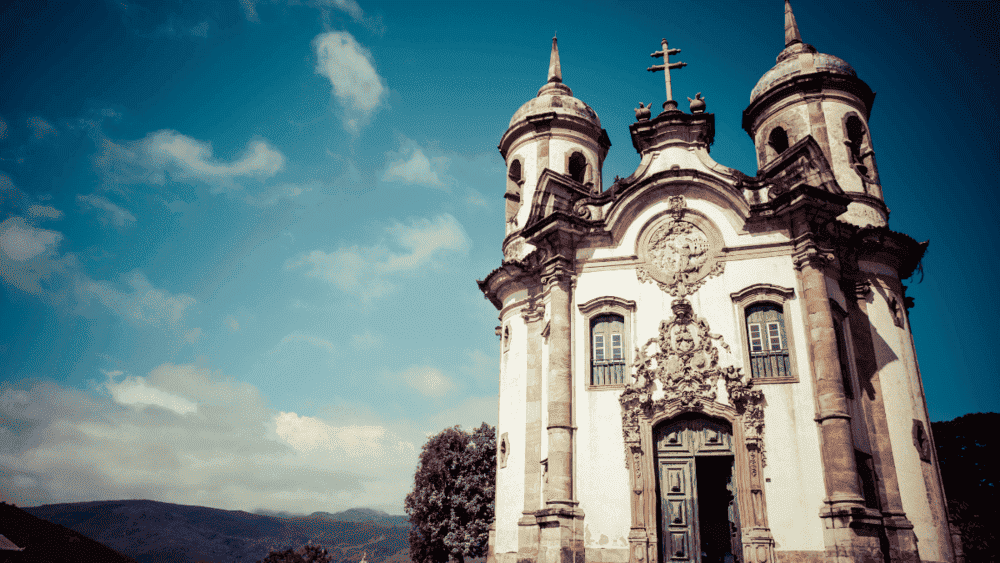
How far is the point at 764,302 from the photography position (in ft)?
53.3

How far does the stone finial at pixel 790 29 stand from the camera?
23938 millimetres

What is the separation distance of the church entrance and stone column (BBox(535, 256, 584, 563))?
2177mm

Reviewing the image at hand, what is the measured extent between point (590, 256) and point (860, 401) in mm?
8050

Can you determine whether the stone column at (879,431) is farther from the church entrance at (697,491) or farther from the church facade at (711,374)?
the church entrance at (697,491)

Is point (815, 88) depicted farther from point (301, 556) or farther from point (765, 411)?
point (301, 556)

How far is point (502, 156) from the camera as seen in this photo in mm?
25047

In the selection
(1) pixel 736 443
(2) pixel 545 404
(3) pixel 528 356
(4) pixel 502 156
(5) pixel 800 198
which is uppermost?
(4) pixel 502 156

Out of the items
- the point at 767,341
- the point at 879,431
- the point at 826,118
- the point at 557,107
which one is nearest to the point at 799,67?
the point at 826,118

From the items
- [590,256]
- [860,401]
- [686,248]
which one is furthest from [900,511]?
[590,256]

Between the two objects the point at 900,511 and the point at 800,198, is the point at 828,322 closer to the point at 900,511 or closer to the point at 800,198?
the point at 800,198

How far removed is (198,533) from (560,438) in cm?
7542

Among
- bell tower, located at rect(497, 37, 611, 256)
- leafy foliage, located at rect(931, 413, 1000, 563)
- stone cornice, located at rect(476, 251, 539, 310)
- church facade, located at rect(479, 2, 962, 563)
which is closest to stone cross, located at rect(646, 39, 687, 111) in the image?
church facade, located at rect(479, 2, 962, 563)

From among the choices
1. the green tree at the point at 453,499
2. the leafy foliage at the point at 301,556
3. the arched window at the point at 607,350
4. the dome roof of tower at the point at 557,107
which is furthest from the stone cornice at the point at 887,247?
the leafy foliage at the point at 301,556

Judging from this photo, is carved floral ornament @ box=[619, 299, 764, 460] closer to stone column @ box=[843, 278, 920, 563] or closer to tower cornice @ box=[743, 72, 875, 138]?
stone column @ box=[843, 278, 920, 563]
